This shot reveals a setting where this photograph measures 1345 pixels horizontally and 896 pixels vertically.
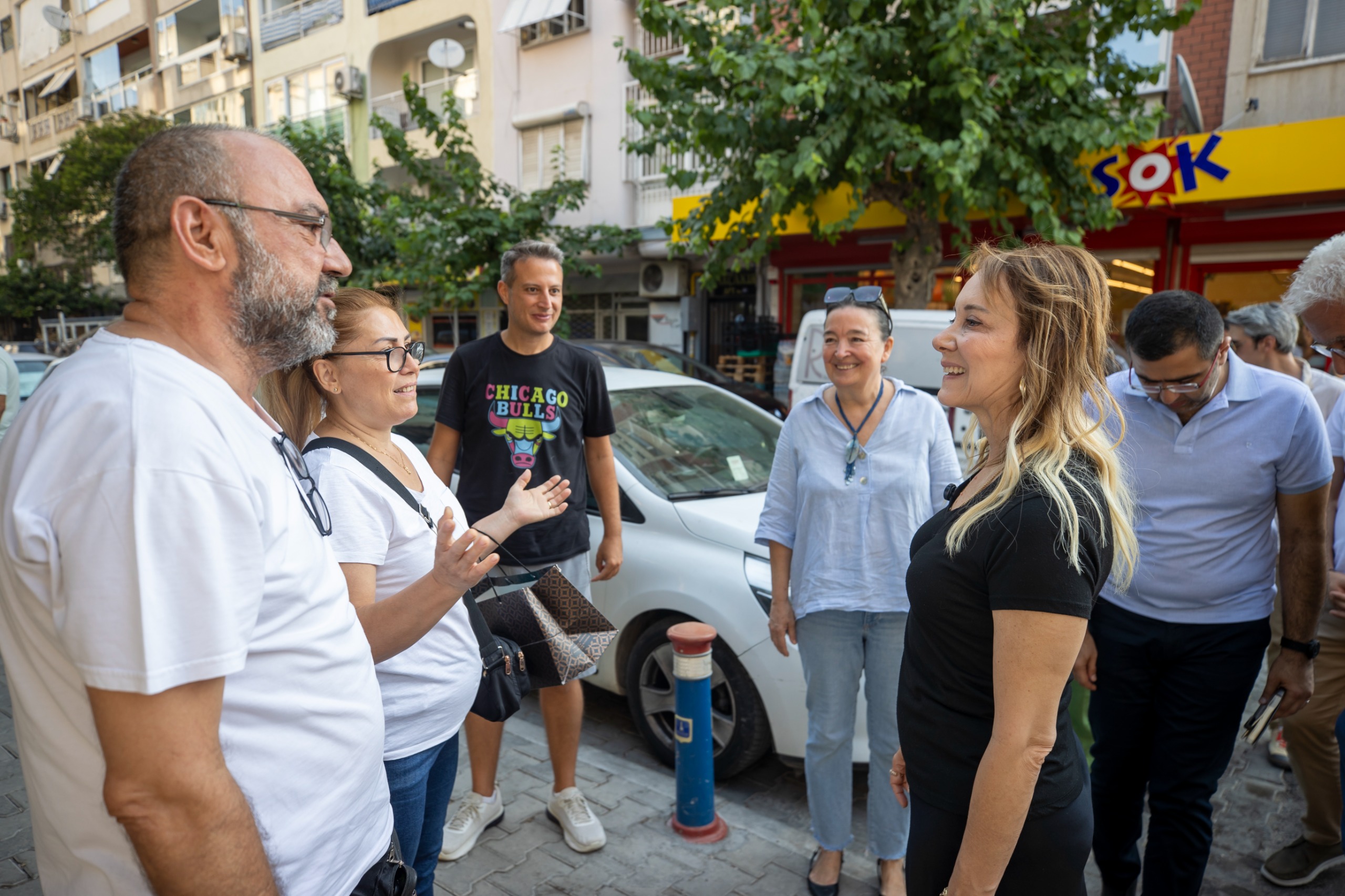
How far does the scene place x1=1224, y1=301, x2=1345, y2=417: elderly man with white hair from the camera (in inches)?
159

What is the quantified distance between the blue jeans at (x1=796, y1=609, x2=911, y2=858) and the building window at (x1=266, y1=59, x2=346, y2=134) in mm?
21077

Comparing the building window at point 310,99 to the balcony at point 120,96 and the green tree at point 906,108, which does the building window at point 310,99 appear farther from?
the green tree at point 906,108

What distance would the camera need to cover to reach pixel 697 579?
344 cm

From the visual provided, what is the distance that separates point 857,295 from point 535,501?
1.54m

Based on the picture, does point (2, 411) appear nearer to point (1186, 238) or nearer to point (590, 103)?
point (1186, 238)

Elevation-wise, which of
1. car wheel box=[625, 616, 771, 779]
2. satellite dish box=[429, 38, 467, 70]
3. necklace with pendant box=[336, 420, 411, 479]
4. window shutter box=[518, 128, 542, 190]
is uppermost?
satellite dish box=[429, 38, 467, 70]

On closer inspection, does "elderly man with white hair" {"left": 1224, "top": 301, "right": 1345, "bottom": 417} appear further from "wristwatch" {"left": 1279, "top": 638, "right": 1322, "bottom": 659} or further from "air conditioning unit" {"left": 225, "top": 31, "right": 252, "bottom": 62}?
"air conditioning unit" {"left": 225, "top": 31, "right": 252, "bottom": 62}

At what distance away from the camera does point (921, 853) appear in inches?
65.1

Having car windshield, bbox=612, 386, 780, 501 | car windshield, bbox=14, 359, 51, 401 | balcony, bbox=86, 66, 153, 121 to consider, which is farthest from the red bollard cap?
balcony, bbox=86, 66, 153, 121

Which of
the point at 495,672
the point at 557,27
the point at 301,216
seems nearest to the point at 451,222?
the point at 557,27

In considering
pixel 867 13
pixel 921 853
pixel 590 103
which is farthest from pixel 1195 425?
pixel 590 103

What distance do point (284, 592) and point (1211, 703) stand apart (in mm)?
2510

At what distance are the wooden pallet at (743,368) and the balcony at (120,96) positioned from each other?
24023 millimetres

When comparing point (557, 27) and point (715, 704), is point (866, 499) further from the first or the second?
point (557, 27)
